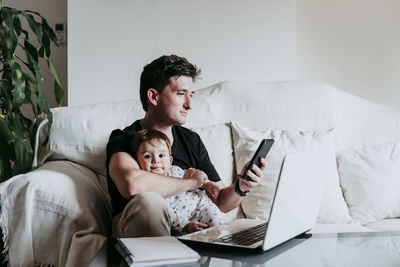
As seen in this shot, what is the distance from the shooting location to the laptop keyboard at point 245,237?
1.03m

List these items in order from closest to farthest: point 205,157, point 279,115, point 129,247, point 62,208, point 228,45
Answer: point 129,247, point 62,208, point 205,157, point 279,115, point 228,45

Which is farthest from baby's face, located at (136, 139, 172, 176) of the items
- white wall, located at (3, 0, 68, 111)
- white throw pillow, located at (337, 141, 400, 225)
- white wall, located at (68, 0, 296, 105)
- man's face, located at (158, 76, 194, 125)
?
white wall, located at (3, 0, 68, 111)

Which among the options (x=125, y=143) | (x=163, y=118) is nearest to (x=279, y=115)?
(x=163, y=118)

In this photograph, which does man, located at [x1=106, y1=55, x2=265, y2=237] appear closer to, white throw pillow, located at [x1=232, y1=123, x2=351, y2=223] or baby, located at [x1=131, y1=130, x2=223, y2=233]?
baby, located at [x1=131, y1=130, x2=223, y2=233]

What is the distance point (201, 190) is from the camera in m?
1.59

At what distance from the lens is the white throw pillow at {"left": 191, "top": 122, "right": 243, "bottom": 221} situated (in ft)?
6.58

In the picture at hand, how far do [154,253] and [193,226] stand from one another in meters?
0.54

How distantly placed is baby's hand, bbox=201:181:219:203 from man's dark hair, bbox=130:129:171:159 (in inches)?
8.8

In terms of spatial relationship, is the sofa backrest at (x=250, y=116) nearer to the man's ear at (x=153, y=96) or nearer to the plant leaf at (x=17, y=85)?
the plant leaf at (x=17, y=85)

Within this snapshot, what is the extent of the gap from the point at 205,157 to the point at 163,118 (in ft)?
0.76

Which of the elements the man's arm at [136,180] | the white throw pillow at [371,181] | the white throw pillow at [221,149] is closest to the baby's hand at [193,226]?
the man's arm at [136,180]

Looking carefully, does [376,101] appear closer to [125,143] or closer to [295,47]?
[295,47]

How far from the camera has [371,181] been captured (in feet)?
6.70

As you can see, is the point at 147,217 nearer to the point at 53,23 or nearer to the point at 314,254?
the point at 314,254
